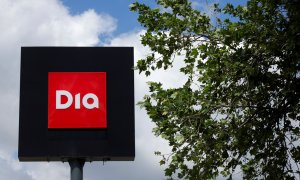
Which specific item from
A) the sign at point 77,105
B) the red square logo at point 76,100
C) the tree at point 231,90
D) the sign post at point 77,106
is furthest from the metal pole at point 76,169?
the tree at point 231,90

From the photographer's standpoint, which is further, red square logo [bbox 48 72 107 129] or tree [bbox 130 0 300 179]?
red square logo [bbox 48 72 107 129]

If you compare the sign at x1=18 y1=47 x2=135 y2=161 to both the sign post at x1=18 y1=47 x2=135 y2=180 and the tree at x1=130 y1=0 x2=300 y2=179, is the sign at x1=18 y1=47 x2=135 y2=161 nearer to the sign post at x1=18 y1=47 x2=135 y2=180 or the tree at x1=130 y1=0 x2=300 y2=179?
the sign post at x1=18 y1=47 x2=135 y2=180

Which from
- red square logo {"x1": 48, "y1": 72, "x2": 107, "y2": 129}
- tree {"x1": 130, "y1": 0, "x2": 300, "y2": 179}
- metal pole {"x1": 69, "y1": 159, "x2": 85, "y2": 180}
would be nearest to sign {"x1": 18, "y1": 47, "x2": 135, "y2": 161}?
red square logo {"x1": 48, "y1": 72, "x2": 107, "y2": 129}

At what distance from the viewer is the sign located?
22.9m

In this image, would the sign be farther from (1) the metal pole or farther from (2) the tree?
(2) the tree

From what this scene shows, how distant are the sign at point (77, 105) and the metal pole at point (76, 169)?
25cm

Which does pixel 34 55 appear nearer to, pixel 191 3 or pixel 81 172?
pixel 81 172

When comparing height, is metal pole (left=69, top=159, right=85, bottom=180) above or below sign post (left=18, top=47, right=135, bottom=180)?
below

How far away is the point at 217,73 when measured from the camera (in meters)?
14.2

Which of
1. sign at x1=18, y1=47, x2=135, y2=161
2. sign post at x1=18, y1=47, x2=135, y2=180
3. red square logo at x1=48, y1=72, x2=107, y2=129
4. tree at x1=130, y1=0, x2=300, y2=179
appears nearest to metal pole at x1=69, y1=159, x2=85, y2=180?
sign post at x1=18, y1=47, x2=135, y2=180

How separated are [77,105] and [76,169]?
2084mm

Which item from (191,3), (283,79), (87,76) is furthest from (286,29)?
(87,76)

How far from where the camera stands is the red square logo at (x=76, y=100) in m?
22.8

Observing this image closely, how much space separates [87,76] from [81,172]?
3179mm
